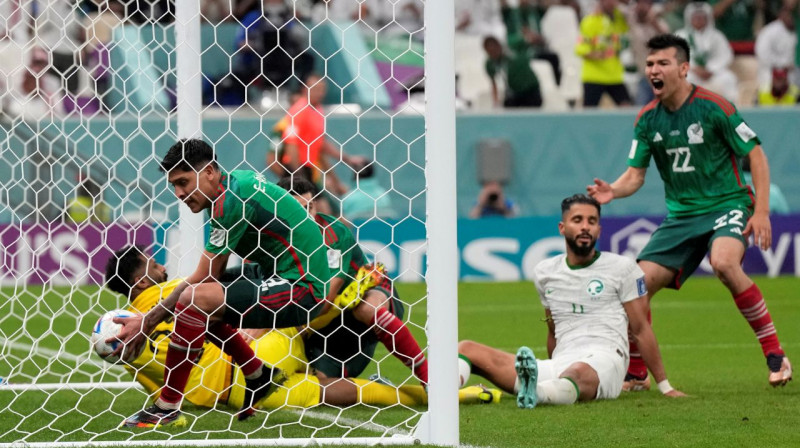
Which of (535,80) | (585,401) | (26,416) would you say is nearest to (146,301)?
(26,416)

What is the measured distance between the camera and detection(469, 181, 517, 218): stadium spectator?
600 inches

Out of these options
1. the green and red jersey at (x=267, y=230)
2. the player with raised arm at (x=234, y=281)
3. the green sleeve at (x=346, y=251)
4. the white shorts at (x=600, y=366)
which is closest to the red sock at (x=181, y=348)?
the player with raised arm at (x=234, y=281)

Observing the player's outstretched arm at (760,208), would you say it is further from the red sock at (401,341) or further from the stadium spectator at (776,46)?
the stadium spectator at (776,46)

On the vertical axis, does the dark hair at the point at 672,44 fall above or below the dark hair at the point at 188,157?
above

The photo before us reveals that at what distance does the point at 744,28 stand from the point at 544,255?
5997 mm

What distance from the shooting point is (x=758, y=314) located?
21.0 ft

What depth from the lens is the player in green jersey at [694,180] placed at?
6406mm

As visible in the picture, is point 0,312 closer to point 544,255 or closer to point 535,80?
point 544,255

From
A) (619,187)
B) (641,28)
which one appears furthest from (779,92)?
(619,187)

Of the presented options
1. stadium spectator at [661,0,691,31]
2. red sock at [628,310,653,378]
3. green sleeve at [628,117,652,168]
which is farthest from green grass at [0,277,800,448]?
stadium spectator at [661,0,691,31]

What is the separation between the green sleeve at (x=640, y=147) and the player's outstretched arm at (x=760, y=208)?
61 cm

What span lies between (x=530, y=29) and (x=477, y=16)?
1234 mm

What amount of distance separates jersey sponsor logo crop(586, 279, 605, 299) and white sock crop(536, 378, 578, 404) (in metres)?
0.58

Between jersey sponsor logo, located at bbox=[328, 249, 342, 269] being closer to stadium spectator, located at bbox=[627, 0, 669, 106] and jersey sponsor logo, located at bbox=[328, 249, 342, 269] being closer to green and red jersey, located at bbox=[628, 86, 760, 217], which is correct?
green and red jersey, located at bbox=[628, 86, 760, 217]
